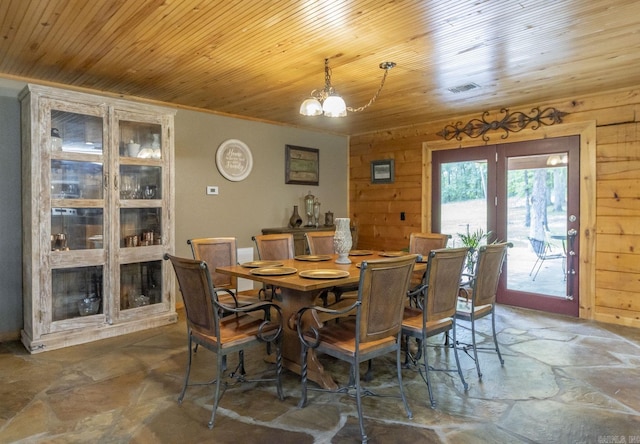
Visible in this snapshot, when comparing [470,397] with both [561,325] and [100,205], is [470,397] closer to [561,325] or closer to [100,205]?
[561,325]

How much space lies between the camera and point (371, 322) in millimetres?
2162

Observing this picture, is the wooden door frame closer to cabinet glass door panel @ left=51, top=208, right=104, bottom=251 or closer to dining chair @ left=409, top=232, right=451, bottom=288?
dining chair @ left=409, top=232, right=451, bottom=288

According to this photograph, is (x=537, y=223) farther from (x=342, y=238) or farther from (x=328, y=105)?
(x=328, y=105)

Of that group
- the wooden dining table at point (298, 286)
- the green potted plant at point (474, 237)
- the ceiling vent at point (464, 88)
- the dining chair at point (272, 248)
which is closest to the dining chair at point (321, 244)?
the dining chair at point (272, 248)

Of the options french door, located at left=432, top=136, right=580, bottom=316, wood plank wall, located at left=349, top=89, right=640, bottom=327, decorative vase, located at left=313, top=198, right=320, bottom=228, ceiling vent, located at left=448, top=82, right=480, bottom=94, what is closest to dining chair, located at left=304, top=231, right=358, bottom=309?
decorative vase, located at left=313, top=198, right=320, bottom=228

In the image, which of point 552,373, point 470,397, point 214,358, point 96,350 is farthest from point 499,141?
point 96,350

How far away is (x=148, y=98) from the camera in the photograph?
14.3 feet

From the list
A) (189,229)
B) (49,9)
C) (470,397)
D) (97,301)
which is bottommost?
(470,397)

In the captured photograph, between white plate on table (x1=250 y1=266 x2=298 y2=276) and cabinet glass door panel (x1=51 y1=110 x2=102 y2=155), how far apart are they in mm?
1996

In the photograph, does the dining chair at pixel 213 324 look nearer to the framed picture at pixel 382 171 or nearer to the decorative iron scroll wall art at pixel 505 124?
the decorative iron scroll wall art at pixel 505 124

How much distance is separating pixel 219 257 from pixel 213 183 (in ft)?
5.41

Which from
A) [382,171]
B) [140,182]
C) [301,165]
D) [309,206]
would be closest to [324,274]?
[140,182]

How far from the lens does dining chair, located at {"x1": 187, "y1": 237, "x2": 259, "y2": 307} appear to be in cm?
335

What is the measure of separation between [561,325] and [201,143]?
4394mm
